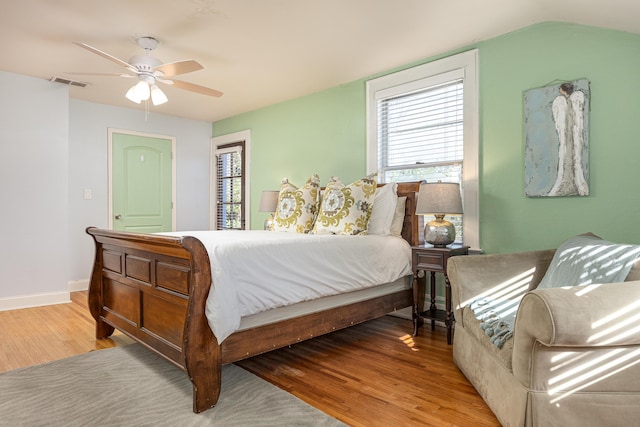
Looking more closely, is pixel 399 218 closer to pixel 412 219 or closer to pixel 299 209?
pixel 412 219

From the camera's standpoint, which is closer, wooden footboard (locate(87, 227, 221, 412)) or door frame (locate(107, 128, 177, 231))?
wooden footboard (locate(87, 227, 221, 412))

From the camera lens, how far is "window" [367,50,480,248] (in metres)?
3.17

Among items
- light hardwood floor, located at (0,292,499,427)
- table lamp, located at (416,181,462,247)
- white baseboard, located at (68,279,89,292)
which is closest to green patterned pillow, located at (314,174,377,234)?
table lamp, located at (416,181,462,247)

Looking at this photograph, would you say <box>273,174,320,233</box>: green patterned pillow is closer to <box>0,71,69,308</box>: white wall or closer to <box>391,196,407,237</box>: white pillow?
<box>391,196,407,237</box>: white pillow

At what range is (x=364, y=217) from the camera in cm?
318

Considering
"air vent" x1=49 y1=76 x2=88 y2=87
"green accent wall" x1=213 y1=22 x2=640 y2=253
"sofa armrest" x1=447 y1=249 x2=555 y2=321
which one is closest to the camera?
"sofa armrest" x1=447 y1=249 x2=555 y2=321

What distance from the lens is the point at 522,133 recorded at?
2.89 m

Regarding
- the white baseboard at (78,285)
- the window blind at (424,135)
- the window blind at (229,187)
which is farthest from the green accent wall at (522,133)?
the white baseboard at (78,285)

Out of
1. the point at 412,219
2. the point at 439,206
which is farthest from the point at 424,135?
the point at 439,206

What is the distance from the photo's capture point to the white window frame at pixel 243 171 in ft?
17.7

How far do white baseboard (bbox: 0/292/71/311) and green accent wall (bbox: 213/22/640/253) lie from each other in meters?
Answer: 3.44

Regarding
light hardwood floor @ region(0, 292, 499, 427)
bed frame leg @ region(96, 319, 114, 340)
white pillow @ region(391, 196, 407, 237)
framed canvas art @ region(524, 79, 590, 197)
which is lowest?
light hardwood floor @ region(0, 292, 499, 427)

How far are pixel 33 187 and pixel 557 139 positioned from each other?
4.86m

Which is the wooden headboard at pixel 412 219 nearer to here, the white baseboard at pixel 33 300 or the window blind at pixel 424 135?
the window blind at pixel 424 135
